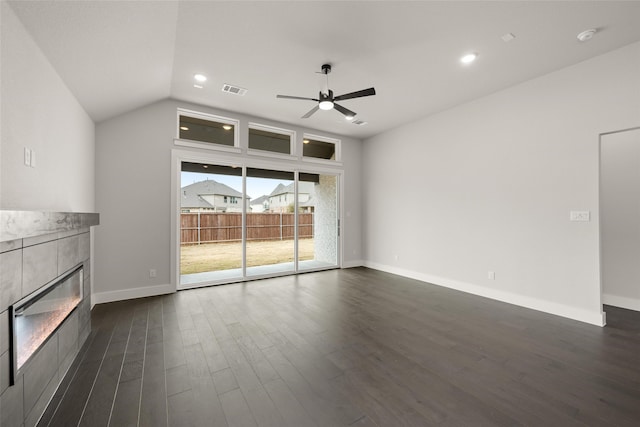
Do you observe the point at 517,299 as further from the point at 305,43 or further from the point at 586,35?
the point at 305,43

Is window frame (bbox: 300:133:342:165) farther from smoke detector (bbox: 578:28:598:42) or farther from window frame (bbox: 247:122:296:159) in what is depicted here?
smoke detector (bbox: 578:28:598:42)

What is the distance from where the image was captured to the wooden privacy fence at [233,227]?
4883 mm

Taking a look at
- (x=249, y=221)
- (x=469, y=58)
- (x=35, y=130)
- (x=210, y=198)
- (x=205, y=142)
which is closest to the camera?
(x=35, y=130)

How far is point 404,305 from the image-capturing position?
12.2ft

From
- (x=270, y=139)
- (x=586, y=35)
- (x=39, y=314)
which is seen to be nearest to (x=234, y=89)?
(x=270, y=139)

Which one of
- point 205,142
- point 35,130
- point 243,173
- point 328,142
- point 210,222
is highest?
point 328,142

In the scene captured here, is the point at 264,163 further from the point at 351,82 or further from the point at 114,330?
the point at 114,330

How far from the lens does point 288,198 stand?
571 cm

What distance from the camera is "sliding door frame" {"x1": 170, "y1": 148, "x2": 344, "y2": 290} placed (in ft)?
14.2

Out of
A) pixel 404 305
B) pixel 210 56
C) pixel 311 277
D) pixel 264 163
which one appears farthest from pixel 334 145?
pixel 404 305

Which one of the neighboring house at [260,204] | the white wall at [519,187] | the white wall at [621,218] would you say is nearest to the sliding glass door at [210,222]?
the neighboring house at [260,204]

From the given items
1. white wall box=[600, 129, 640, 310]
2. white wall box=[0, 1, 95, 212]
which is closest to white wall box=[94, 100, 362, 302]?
white wall box=[0, 1, 95, 212]

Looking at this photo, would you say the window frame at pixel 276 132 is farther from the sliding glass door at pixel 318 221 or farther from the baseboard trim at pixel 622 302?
the baseboard trim at pixel 622 302

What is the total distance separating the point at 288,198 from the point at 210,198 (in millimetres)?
1598
